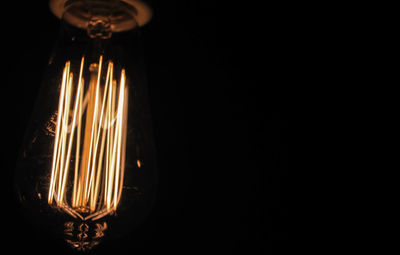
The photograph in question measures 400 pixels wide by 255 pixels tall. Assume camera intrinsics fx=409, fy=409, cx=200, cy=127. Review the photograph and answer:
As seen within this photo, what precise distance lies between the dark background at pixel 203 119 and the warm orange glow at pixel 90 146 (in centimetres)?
26

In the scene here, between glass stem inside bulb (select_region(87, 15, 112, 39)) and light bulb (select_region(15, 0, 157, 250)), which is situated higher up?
Result: glass stem inside bulb (select_region(87, 15, 112, 39))

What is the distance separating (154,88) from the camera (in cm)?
89

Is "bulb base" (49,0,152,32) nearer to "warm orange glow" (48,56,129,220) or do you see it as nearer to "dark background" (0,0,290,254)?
"warm orange glow" (48,56,129,220)

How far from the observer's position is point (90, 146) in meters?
0.59

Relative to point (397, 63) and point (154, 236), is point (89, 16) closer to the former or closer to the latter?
point (154, 236)

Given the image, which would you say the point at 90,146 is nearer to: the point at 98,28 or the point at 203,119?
the point at 98,28

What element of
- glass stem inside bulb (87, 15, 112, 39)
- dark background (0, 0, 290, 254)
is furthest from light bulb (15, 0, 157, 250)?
dark background (0, 0, 290, 254)

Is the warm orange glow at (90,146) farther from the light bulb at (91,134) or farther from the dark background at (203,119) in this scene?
the dark background at (203,119)

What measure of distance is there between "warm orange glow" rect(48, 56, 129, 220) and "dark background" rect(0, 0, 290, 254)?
0.26 meters

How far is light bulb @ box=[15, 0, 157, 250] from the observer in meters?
0.58

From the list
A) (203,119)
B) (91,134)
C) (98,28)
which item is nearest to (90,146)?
(91,134)

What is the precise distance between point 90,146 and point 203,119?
35 centimetres

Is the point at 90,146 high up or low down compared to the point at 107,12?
down

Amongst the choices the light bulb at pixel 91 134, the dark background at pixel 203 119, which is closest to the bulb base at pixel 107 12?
the light bulb at pixel 91 134
